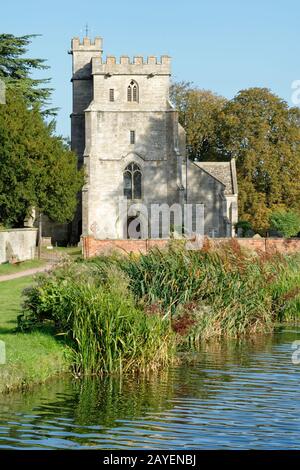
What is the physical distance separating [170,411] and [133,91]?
156 ft

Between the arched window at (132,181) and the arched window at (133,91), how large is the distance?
4.22 m

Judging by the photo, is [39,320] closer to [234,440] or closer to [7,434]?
[7,434]

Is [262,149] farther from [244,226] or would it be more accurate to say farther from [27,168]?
[27,168]

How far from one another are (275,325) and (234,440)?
12.6m

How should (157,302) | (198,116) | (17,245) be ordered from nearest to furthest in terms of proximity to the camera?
(157,302) < (17,245) < (198,116)

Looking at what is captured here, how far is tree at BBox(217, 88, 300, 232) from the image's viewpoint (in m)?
67.8

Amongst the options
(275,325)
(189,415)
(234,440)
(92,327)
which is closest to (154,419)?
(189,415)

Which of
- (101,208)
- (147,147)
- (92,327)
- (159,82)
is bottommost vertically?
(92,327)

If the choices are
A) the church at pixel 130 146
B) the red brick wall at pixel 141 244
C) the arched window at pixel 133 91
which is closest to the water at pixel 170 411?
the red brick wall at pixel 141 244

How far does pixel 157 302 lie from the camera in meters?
20.7

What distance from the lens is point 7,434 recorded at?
1345 cm

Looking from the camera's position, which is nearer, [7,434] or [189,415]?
[7,434]

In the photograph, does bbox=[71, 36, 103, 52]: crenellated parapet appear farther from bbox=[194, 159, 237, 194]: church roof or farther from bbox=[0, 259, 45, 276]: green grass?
bbox=[0, 259, 45, 276]: green grass

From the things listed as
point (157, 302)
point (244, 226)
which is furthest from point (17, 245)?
point (244, 226)
